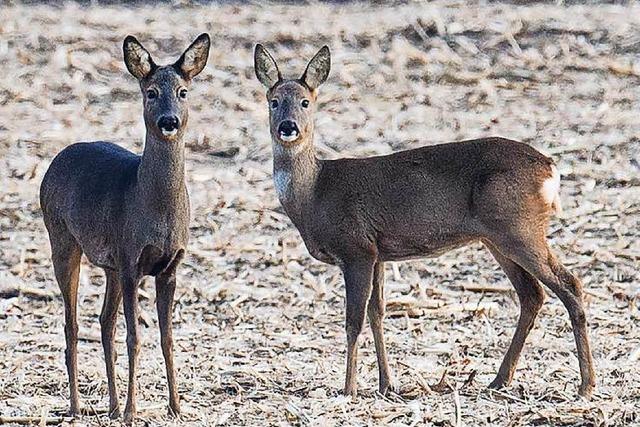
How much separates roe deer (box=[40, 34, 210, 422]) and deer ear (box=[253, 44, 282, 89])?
0.84 meters

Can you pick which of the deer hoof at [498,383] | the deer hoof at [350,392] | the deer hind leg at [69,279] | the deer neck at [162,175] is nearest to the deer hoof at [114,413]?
the deer hind leg at [69,279]

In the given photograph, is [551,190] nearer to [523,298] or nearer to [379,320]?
[523,298]

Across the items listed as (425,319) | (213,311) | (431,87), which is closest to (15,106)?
(431,87)

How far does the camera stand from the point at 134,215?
8.02 m

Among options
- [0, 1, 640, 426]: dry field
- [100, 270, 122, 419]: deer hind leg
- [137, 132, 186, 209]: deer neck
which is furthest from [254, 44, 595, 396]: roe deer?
[100, 270, 122, 419]: deer hind leg

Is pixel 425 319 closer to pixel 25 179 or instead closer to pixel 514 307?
pixel 514 307

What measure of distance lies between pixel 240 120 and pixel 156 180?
802 cm

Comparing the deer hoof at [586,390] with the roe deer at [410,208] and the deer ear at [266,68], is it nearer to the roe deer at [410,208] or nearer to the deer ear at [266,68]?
the roe deer at [410,208]

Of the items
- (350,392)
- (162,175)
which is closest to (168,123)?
(162,175)

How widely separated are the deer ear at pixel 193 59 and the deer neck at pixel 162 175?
14.5 inches

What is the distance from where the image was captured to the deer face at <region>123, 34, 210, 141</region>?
7902 mm

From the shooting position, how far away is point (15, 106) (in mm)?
16609

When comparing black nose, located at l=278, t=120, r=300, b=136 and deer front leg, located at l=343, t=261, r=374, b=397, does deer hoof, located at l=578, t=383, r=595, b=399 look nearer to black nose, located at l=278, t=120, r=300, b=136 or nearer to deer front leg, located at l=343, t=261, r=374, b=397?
deer front leg, located at l=343, t=261, r=374, b=397

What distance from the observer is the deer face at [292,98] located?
8.78 metres
